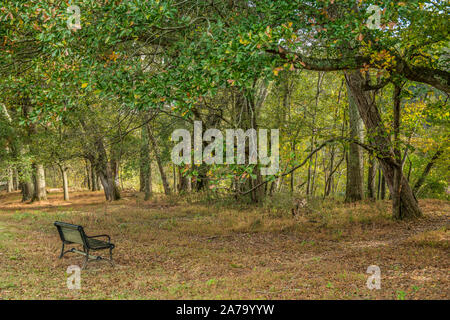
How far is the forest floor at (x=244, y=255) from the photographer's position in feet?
19.9

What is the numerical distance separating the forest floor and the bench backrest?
0.59 m

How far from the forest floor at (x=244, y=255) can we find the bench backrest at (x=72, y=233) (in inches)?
23.1

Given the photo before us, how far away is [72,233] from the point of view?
8.37m

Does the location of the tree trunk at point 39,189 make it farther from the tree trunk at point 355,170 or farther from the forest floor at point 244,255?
the tree trunk at point 355,170

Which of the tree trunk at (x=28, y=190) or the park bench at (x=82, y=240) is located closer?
the park bench at (x=82, y=240)

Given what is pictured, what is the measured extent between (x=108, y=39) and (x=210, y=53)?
75.0 inches

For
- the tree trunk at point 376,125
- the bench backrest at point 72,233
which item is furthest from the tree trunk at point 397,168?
the bench backrest at point 72,233

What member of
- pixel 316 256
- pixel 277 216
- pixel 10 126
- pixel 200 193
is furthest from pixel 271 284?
pixel 10 126

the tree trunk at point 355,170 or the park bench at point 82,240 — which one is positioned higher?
the tree trunk at point 355,170

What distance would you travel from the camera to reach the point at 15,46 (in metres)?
8.88

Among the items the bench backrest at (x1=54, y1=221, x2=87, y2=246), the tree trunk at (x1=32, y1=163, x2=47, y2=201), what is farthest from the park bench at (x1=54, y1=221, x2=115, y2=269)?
the tree trunk at (x1=32, y1=163, x2=47, y2=201)

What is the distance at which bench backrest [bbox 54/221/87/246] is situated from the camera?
312 inches

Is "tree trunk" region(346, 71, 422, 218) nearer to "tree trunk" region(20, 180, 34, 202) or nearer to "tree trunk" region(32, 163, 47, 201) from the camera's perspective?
"tree trunk" region(32, 163, 47, 201)

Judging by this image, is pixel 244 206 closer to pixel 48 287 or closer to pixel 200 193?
pixel 200 193
